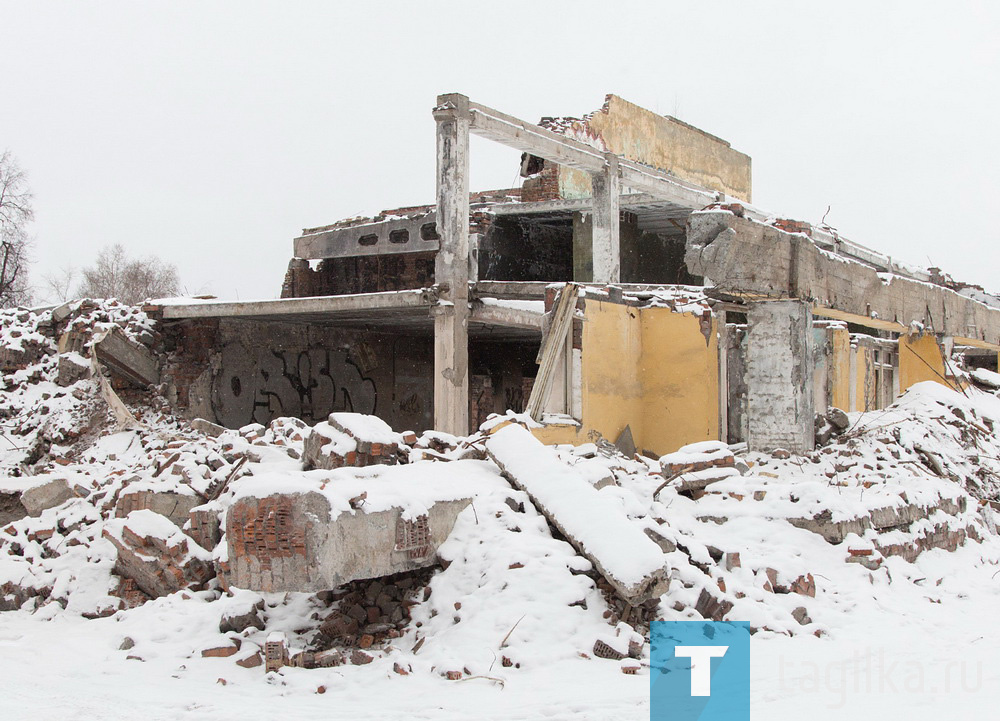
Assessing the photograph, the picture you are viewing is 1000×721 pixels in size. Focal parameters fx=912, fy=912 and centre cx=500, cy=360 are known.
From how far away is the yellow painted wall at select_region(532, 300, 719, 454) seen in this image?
11328 mm

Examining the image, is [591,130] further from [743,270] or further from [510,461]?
[510,461]

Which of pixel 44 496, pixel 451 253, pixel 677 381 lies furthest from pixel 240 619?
pixel 451 253

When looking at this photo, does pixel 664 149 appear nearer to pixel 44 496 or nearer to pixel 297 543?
pixel 44 496

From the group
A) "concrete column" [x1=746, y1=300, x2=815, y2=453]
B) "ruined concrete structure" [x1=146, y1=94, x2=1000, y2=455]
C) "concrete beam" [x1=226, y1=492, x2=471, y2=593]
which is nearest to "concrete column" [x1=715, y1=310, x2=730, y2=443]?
"ruined concrete structure" [x1=146, y1=94, x2=1000, y2=455]

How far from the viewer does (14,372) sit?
1422cm

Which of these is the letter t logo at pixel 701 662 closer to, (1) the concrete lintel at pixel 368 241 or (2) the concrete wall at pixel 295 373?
(2) the concrete wall at pixel 295 373

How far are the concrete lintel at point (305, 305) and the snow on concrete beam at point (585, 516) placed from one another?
19.5 ft

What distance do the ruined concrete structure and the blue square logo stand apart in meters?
3.85

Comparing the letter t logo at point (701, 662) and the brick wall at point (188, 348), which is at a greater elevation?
the brick wall at point (188, 348)

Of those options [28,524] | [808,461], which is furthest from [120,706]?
[808,461]

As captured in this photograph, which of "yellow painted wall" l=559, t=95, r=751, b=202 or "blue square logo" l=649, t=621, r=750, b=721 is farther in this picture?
"yellow painted wall" l=559, t=95, r=751, b=202

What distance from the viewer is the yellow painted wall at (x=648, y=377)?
11.3 m

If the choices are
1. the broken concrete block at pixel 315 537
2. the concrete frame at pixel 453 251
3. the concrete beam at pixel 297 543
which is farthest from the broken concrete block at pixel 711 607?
the concrete frame at pixel 453 251

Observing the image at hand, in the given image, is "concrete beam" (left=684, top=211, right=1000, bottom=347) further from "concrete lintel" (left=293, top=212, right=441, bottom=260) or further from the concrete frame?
"concrete lintel" (left=293, top=212, right=441, bottom=260)
